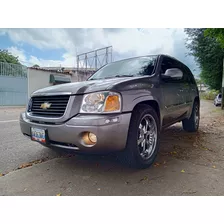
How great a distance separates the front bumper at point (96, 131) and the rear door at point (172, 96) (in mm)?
1262

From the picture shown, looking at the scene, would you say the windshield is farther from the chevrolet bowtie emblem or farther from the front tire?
the chevrolet bowtie emblem

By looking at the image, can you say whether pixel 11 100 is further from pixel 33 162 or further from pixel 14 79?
pixel 33 162

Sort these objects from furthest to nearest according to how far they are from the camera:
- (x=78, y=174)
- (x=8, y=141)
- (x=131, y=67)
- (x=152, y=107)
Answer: (x=8, y=141) < (x=131, y=67) < (x=152, y=107) < (x=78, y=174)

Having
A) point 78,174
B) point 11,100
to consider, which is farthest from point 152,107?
point 11,100

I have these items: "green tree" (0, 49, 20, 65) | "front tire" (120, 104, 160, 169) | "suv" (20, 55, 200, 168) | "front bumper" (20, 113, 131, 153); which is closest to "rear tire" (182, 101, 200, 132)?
"suv" (20, 55, 200, 168)

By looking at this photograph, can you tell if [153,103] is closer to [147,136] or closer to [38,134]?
[147,136]

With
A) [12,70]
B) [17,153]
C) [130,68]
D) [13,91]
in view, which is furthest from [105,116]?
[12,70]

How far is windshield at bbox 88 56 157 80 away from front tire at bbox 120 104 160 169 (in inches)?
30.9

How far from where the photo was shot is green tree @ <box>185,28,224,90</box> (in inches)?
646

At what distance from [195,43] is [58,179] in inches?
749

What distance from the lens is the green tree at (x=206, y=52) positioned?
53.9 ft

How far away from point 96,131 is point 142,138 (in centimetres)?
88

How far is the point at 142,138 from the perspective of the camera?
2.60 m

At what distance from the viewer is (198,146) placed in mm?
3660
